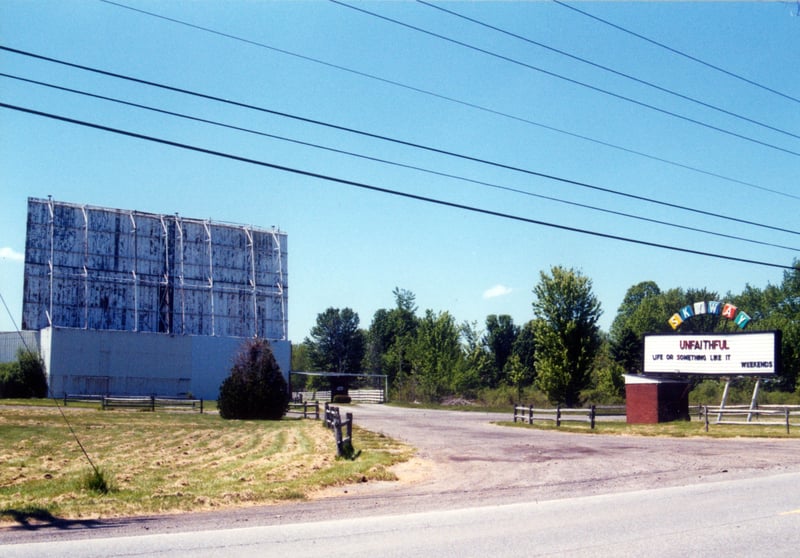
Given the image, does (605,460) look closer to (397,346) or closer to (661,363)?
(661,363)

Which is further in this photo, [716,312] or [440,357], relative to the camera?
[440,357]

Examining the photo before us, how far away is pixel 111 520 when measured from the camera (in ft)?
36.6

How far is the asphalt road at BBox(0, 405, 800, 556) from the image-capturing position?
9.18 metres

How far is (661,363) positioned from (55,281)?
4970 cm

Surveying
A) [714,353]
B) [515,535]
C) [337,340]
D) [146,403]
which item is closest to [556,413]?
[714,353]

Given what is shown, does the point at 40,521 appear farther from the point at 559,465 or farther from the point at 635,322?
the point at 635,322

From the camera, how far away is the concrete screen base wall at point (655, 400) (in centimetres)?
3834

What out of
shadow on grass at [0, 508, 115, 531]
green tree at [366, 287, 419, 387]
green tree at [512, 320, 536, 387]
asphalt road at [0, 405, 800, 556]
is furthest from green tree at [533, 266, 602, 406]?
green tree at [366, 287, 419, 387]

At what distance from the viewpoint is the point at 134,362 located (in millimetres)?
65250

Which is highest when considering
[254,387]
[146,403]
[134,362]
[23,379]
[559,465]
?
[134,362]

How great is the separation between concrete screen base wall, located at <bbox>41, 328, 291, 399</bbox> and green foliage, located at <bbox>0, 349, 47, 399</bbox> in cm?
86

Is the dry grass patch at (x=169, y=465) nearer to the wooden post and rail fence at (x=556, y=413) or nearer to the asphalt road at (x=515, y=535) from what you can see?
the asphalt road at (x=515, y=535)

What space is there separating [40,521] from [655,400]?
32.6 m

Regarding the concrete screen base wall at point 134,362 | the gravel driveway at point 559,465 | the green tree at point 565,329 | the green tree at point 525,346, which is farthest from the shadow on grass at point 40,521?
the green tree at point 525,346
